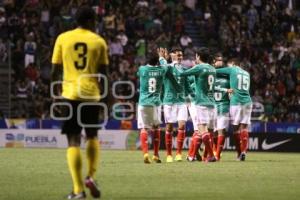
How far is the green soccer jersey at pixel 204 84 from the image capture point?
19.4m

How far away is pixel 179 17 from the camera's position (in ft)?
114

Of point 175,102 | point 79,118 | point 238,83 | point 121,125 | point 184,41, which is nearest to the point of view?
point 79,118

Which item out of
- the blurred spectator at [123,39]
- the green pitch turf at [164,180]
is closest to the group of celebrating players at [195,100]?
the green pitch turf at [164,180]

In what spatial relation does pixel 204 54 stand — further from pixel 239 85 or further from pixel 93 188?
pixel 93 188

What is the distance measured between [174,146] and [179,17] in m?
7.97

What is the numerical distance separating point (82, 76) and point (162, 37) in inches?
848

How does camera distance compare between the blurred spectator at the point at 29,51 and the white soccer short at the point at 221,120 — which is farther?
the blurred spectator at the point at 29,51

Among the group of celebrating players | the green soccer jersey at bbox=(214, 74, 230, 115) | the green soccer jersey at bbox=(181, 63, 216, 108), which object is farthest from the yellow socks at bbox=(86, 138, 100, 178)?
the green soccer jersey at bbox=(214, 74, 230, 115)

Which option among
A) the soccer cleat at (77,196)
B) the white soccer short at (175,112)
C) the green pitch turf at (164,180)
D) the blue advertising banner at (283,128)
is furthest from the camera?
the blue advertising banner at (283,128)

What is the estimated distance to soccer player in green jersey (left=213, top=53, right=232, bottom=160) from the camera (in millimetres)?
20998

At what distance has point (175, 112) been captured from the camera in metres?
20.4

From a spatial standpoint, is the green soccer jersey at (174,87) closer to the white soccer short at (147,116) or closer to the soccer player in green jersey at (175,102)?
the soccer player in green jersey at (175,102)

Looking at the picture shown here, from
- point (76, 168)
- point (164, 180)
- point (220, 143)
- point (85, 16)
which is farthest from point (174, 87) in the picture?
point (76, 168)

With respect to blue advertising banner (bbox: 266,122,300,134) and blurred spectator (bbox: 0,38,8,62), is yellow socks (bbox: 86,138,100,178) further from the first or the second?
blurred spectator (bbox: 0,38,8,62)
